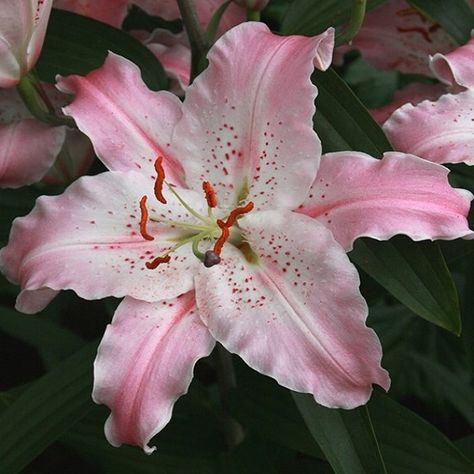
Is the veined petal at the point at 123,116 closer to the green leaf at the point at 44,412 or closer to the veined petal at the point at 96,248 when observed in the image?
the veined petal at the point at 96,248

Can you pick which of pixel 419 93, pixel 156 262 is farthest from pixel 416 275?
pixel 419 93

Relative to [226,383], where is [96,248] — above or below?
above

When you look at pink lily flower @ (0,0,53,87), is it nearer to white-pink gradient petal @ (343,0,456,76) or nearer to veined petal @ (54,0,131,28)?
veined petal @ (54,0,131,28)

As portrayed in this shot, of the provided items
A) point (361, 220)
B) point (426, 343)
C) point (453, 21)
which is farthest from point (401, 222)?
point (426, 343)

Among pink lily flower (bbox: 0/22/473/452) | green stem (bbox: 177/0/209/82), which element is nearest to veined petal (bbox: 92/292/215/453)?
pink lily flower (bbox: 0/22/473/452)

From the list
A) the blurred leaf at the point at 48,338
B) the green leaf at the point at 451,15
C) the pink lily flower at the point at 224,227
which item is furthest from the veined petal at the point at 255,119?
the blurred leaf at the point at 48,338

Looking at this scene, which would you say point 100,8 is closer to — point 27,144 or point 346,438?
point 27,144
